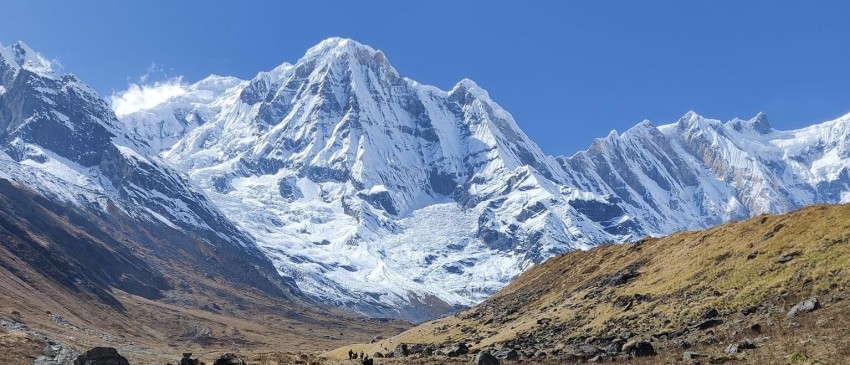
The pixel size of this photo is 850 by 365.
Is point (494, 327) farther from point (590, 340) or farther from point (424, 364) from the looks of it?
point (424, 364)

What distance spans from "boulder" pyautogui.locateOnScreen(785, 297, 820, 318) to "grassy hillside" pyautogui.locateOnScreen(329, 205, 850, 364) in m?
0.43

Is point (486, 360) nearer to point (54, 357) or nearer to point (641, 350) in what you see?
point (641, 350)

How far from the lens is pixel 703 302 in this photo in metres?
53.2

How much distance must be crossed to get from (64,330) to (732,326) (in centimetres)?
13027

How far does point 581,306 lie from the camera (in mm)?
69625

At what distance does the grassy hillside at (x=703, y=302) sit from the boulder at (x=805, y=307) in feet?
1.42

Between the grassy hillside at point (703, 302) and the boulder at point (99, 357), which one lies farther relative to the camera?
the boulder at point (99, 357)

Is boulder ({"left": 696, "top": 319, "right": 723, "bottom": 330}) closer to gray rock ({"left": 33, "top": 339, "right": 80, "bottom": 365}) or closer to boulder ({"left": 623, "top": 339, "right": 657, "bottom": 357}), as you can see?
boulder ({"left": 623, "top": 339, "right": 657, "bottom": 357})

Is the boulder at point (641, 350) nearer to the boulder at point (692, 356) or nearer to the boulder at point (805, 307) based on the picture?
the boulder at point (692, 356)

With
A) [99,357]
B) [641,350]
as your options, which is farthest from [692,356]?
[99,357]

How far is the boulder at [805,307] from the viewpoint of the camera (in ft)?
133

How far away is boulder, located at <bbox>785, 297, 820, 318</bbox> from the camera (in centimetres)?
4069

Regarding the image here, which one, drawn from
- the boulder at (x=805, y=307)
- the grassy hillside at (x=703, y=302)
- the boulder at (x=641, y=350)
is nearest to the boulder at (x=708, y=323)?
the grassy hillside at (x=703, y=302)

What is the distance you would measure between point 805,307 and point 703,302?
12.4m
